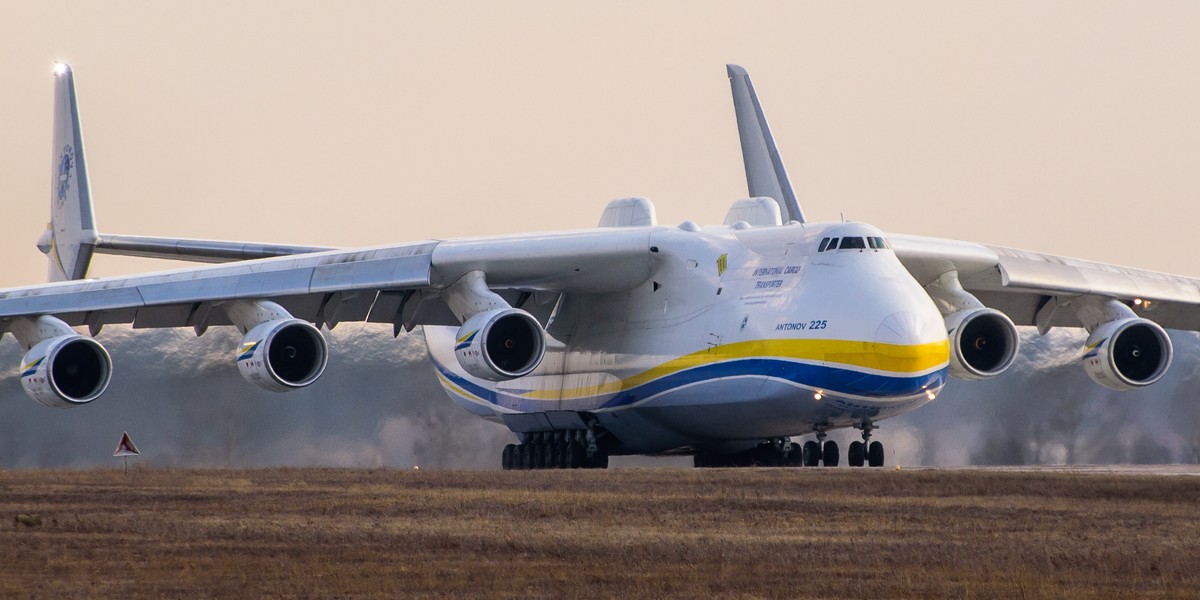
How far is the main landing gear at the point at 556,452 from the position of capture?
77.0 ft

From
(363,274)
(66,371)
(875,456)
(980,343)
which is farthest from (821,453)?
(66,371)

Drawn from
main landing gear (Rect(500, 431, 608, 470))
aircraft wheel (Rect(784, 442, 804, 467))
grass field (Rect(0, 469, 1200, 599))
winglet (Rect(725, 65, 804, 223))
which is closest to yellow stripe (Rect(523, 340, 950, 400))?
grass field (Rect(0, 469, 1200, 599))

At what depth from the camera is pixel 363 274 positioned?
21.7 meters

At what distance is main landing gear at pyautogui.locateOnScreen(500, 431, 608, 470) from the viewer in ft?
77.0

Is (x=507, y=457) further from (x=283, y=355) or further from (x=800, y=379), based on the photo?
(x=800, y=379)

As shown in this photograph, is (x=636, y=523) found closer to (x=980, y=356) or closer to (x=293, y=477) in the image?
(x=293, y=477)

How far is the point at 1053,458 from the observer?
26.2 meters

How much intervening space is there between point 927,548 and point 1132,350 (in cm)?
1280

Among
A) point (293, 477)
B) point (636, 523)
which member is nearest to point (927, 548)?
point (636, 523)

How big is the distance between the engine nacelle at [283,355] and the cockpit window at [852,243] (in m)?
6.07


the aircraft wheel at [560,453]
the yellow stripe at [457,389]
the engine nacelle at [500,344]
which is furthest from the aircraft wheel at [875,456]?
the yellow stripe at [457,389]

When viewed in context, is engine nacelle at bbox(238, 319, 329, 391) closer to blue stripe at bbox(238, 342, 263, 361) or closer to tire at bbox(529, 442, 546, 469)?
blue stripe at bbox(238, 342, 263, 361)

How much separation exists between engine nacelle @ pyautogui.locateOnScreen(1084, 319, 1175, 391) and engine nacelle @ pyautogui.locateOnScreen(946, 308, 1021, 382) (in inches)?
60.0

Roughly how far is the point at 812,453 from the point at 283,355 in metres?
6.27
